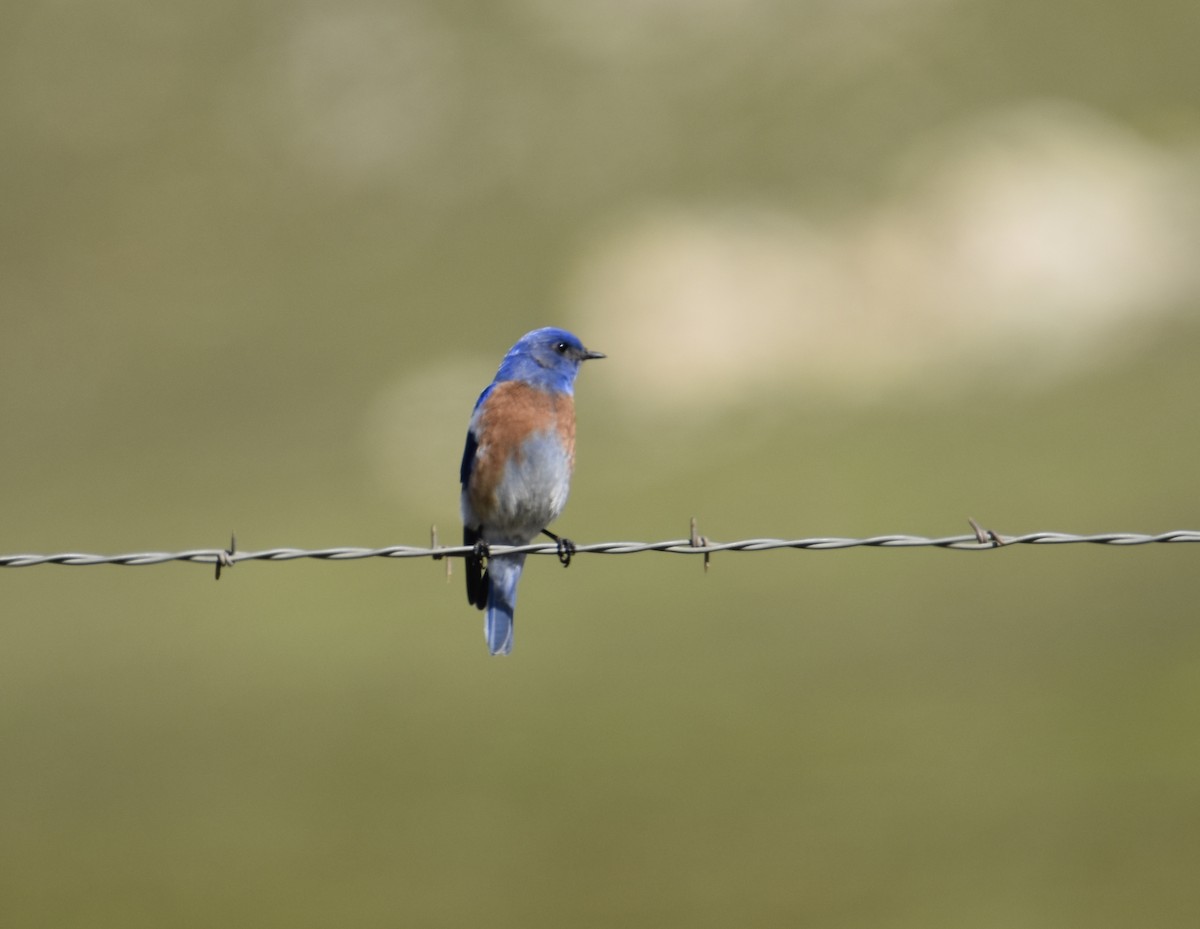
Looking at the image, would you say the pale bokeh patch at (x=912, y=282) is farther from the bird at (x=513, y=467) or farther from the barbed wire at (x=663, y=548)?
the barbed wire at (x=663, y=548)

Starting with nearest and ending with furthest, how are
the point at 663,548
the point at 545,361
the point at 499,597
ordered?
the point at 663,548, the point at 499,597, the point at 545,361

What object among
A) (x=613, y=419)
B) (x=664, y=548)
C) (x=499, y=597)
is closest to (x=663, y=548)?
(x=664, y=548)

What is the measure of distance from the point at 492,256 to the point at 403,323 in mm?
2692

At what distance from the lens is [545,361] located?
8.55m

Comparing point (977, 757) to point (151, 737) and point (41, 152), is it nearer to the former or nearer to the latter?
point (151, 737)

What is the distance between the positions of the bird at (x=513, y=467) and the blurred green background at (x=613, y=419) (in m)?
9.47

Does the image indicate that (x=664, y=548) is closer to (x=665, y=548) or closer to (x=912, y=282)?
(x=665, y=548)

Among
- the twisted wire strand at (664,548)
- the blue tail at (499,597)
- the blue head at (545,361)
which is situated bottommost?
the twisted wire strand at (664,548)

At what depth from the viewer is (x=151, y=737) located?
22719 millimetres

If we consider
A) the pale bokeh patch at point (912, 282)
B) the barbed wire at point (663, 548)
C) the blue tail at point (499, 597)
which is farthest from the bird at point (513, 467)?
the pale bokeh patch at point (912, 282)

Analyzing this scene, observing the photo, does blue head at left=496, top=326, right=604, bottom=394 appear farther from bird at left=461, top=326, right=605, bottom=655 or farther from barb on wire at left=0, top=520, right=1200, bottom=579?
barb on wire at left=0, top=520, right=1200, bottom=579

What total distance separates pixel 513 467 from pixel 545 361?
78 cm

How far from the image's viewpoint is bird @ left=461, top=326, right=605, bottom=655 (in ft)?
26.3

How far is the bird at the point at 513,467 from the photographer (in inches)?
316
